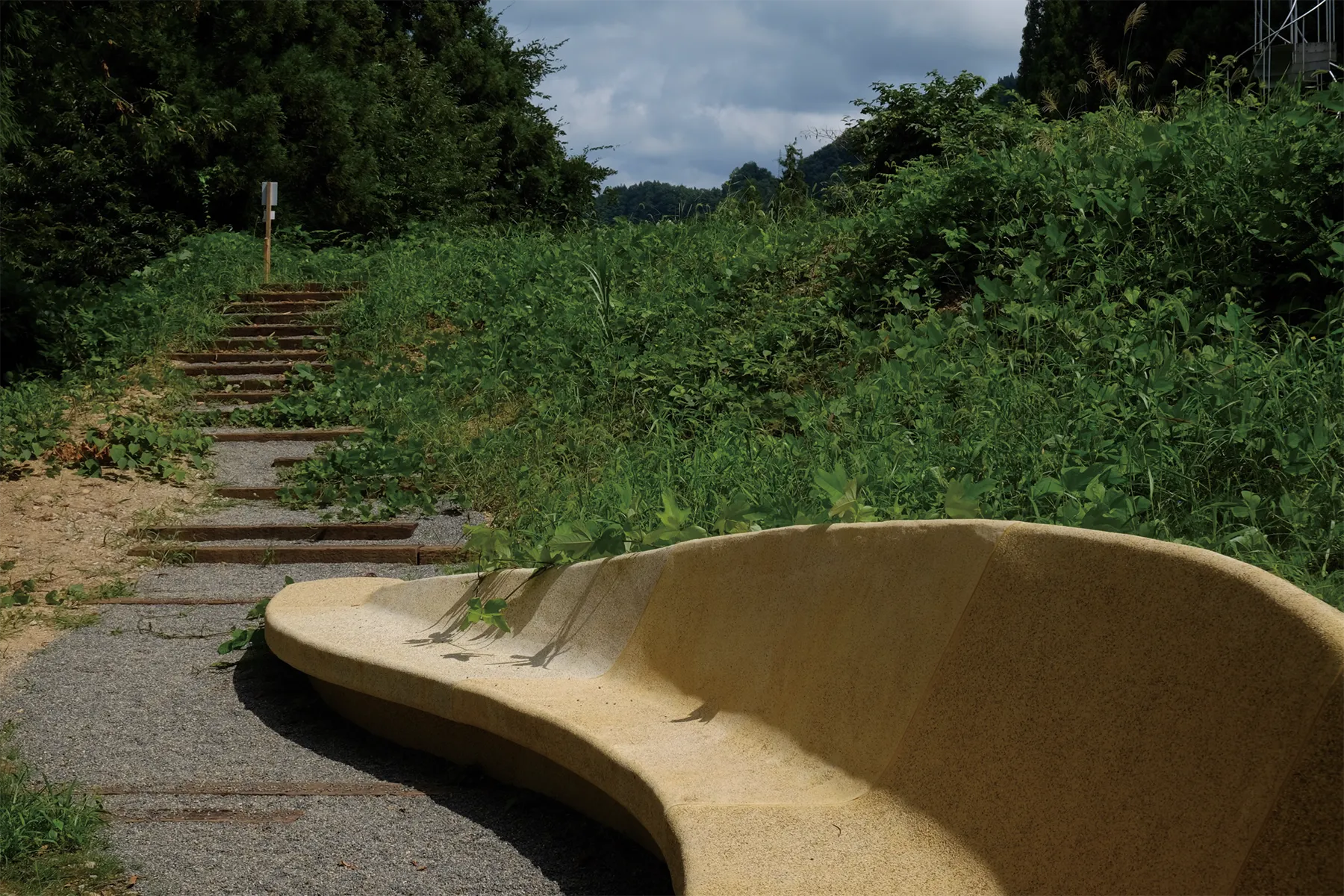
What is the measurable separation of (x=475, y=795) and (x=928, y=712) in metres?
1.72

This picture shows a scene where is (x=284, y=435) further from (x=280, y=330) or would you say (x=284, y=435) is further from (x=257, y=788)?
(x=257, y=788)

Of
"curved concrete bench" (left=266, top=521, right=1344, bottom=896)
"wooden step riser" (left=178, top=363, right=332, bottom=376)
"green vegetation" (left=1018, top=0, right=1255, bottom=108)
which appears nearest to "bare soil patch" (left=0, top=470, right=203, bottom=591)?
"wooden step riser" (left=178, top=363, right=332, bottom=376)

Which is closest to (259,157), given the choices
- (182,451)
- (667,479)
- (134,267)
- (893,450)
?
(134,267)

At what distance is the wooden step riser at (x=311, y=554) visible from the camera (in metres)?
6.50

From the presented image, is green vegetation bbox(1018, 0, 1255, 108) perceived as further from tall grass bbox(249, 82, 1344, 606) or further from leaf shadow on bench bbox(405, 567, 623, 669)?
leaf shadow on bench bbox(405, 567, 623, 669)

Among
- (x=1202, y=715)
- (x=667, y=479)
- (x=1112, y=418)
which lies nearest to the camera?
(x=1202, y=715)

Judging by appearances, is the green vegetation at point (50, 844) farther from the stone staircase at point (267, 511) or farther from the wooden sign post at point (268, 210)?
the wooden sign post at point (268, 210)

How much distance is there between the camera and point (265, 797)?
355 centimetres

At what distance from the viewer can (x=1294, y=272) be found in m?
5.02

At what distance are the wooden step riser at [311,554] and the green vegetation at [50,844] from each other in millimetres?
3099

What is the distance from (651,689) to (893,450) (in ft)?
4.68

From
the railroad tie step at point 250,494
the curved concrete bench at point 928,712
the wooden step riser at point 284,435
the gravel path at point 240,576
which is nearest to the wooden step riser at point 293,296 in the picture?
the wooden step riser at point 284,435

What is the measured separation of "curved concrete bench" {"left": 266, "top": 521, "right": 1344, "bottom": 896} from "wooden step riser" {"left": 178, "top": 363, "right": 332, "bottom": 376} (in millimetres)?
7732

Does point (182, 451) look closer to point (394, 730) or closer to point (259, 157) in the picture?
point (394, 730)
